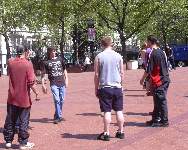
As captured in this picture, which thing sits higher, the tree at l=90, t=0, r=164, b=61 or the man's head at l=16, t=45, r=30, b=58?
the tree at l=90, t=0, r=164, b=61

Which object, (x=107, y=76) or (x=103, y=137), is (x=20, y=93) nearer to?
Answer: (x=107, y=76)

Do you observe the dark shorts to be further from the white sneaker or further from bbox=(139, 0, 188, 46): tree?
bbox=(139, 0, 188, 46): tree

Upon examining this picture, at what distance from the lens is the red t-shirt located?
8.55 meters

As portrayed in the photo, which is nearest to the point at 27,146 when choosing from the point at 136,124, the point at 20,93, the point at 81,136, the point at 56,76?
the point at 20,93

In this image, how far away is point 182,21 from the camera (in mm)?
57625

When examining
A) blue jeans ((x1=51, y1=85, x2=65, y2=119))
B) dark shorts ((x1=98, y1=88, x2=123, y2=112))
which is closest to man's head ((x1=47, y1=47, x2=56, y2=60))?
blue jeans ((x1=51, y1=85, x2=65, y2=119))

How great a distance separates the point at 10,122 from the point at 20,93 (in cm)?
54

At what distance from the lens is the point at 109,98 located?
29.5ft

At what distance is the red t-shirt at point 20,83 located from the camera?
8555mm

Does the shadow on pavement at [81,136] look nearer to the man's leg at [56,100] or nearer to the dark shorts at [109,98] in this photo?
the dark shorts at [109,98]

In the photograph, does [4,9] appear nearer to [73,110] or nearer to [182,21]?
[182,21]

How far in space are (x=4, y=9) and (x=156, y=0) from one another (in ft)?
46.5

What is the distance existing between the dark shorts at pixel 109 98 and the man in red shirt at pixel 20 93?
1176mm

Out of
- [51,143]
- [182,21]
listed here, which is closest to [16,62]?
[51,143]
